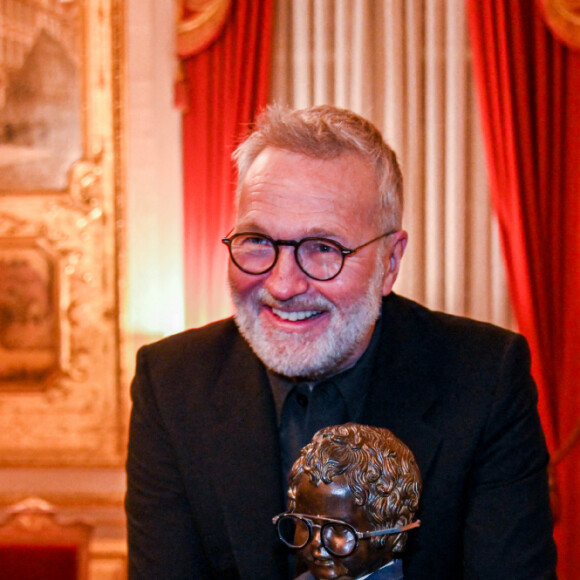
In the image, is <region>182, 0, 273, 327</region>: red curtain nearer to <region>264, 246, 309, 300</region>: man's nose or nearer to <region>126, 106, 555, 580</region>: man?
<region>126, 106, 555, 580</region>: man

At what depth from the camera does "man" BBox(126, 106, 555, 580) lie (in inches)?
70.7

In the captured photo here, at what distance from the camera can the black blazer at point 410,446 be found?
5.98ft

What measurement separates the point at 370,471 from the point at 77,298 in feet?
13.0

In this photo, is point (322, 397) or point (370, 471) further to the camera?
point (322, 397)

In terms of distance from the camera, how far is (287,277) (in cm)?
175

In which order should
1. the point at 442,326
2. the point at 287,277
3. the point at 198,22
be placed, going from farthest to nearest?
the point at 198,22 → the point at 442,326 → the point at 287,277

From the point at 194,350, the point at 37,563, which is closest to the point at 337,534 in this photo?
the point at 194,350

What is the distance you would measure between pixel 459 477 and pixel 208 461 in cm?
64

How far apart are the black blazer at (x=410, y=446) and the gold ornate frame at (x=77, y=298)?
2.86 meters

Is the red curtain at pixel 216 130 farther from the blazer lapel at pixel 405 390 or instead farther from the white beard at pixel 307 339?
the white beard at pixel 307 339

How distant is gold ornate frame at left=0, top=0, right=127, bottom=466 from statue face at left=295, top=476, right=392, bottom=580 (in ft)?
12.5

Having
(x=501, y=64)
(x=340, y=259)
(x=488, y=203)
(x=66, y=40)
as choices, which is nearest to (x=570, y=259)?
(x=488, y=203)

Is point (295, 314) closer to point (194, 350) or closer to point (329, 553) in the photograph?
point (194, 350)

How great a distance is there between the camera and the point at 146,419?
7.04 feet
